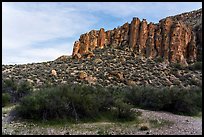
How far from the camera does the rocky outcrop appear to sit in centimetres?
5878

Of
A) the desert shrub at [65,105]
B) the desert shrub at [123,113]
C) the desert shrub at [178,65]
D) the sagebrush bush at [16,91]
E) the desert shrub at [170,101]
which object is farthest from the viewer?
the desert shrub at [178,65]

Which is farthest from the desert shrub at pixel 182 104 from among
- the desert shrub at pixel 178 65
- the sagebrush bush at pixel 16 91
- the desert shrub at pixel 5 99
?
the desert shrub at pixel 178 65

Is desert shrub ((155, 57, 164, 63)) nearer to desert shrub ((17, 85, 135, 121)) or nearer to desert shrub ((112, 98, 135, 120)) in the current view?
desert shrub ((17, 85, 135, 121))

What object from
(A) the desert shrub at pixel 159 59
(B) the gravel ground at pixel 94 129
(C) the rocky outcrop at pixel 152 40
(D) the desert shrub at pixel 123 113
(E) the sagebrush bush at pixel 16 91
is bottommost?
(B) the gravel ground at pixel 94 129

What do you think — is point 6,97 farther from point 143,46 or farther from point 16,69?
point 143,46

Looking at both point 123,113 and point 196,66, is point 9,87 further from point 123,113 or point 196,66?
point 196,66

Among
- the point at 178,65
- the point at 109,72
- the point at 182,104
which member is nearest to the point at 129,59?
the point at 178,65

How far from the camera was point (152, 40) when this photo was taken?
60906 millimetres

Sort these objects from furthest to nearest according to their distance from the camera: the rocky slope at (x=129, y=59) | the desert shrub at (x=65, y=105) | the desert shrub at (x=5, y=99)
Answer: the rocky slope at (x=129, y=59) < the desert shrub at (x=5, y=99) < the desert shrub at (x=65, y=105)

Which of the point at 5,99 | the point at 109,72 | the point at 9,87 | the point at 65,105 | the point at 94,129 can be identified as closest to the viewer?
the point at 94,129

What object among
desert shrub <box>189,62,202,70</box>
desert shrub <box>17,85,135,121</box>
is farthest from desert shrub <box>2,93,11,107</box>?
desert shrub <box>189,62,202,70</box>

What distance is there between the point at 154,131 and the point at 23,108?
25.2 ft

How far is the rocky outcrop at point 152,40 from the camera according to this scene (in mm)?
58781

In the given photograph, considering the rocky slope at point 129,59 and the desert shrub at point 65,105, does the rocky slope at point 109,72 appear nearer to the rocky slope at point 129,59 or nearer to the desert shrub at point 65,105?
the rocky slope at point 129,59
